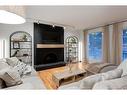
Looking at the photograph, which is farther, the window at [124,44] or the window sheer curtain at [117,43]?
the window sheer curtain at [117,43]

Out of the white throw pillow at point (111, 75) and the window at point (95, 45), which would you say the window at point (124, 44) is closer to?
the window at point (95, 45)

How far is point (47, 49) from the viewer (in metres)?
4.80

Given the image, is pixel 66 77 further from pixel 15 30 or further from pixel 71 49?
pixel 15 30

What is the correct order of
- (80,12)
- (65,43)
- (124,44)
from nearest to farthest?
(80,12), (124,44), (65,43)

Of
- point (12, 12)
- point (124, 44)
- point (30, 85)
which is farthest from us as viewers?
point (124, 44)

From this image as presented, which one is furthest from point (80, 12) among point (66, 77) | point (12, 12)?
point (12, 12)

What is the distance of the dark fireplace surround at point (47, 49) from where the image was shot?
4.41 m

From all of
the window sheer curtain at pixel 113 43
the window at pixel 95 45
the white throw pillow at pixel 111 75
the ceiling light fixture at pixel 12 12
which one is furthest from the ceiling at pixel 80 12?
the white throw pillow at pixel 111 75

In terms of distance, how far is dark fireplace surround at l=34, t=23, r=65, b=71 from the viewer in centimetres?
441

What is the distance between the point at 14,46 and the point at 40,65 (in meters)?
1.18

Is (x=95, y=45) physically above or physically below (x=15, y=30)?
below

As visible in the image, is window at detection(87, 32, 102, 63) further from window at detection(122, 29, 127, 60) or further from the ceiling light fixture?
the ceiling light fixture

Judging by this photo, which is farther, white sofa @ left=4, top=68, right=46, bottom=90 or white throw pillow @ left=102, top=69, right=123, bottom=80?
white sofa @ left=4, top=68, right=46, bottom=90

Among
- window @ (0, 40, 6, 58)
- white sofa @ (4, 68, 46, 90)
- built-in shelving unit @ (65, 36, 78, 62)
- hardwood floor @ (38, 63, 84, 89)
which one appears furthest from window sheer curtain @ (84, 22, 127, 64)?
window @ (0, 40, 6, 58)
